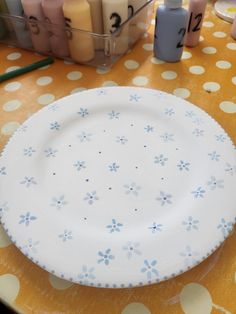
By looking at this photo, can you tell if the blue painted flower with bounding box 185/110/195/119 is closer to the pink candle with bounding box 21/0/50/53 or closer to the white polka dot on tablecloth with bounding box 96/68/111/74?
the white polka dot on tablecloth with bounding box 96/68/111/74

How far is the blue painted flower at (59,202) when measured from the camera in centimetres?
30

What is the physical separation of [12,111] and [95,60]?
195 millimetres

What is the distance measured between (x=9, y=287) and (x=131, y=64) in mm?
433

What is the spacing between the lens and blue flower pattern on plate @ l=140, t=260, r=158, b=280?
24cm

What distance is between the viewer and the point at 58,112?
0.39 meters

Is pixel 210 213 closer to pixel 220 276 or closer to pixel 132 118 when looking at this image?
pixel 220 276

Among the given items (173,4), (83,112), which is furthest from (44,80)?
(173,4)

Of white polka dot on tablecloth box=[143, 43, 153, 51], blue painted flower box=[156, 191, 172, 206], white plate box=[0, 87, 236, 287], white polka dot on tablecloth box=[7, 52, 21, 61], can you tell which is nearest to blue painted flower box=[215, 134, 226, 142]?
white plate box=[0, 87, 236, 287]

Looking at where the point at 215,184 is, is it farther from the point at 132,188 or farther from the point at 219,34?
the point at 219,34

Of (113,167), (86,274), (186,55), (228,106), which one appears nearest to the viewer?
(86,274)

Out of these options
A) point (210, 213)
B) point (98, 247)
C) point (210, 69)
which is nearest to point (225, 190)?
point (210, 213)

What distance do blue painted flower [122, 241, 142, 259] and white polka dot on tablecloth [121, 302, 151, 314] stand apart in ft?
0.16

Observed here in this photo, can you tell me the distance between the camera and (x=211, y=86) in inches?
19.1

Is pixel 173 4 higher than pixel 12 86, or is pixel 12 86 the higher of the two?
pixel 173 4
